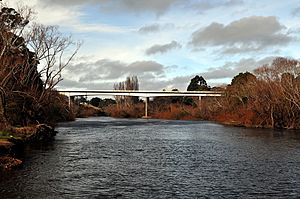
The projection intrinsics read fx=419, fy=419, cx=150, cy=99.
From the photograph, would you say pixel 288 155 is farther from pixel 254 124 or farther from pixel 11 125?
pixel 254 124

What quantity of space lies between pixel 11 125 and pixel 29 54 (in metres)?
12.0

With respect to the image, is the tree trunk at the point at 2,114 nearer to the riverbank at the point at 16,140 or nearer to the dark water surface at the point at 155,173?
the riverbank at the point at 16,140

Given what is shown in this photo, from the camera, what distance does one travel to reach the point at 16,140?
33.1m

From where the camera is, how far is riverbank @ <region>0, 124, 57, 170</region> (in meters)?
24.5

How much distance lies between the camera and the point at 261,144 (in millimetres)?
38344

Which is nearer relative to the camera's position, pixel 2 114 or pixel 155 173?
pixel 155 173

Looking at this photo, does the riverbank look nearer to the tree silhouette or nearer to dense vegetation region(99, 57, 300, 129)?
dense vegetation region(99, 57, 300, 129)

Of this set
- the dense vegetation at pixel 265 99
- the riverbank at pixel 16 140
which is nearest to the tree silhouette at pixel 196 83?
the dense vegetation at pixel 265 99

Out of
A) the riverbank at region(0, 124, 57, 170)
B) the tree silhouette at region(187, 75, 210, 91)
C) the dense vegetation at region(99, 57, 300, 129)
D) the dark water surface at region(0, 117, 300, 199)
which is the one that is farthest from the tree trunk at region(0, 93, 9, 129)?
the tree silhouette at region(187, 75, 210, 91)

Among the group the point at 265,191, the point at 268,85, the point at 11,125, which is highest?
the point at 268,85

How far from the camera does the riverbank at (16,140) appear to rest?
24497 millimetres

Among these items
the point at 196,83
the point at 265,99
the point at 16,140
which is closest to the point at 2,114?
the point at 16,140

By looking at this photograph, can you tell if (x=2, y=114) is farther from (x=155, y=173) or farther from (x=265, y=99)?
(x=265, y=99)

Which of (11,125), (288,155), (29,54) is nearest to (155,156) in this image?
(288,155)
